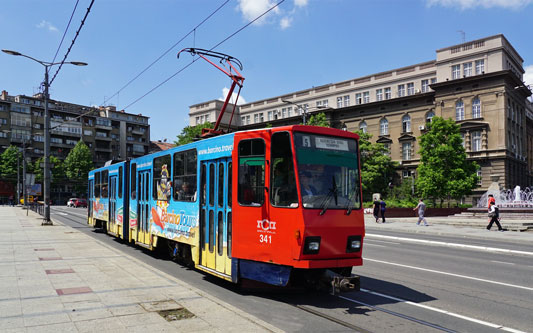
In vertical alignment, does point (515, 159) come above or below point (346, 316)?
above

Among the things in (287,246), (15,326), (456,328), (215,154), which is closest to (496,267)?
(456,328)

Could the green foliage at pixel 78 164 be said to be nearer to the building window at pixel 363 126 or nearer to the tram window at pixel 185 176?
the building window at pixel 363 126

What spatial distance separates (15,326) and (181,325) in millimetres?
2188

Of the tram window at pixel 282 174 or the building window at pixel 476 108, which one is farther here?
the building window at pixel 476 108

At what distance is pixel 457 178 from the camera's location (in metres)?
49.0

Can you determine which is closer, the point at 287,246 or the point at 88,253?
the point at 287,246

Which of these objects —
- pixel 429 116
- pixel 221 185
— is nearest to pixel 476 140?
pixel 429 116

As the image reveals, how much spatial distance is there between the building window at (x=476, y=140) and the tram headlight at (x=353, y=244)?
5412 centimetres

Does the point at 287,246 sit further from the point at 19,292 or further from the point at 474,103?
the point at 474,103

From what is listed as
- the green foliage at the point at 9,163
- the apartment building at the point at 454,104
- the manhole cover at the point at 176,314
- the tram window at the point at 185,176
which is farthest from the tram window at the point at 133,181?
the green foliage at the point at 9,163

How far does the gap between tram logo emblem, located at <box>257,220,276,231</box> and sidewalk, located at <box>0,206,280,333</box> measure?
1471mm

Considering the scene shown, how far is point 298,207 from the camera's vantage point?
7242 millimetres

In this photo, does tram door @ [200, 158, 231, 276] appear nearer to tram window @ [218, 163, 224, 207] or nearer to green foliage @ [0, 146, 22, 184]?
tram window @ [218, 163, 224, 207]

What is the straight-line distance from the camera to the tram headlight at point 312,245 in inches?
283
